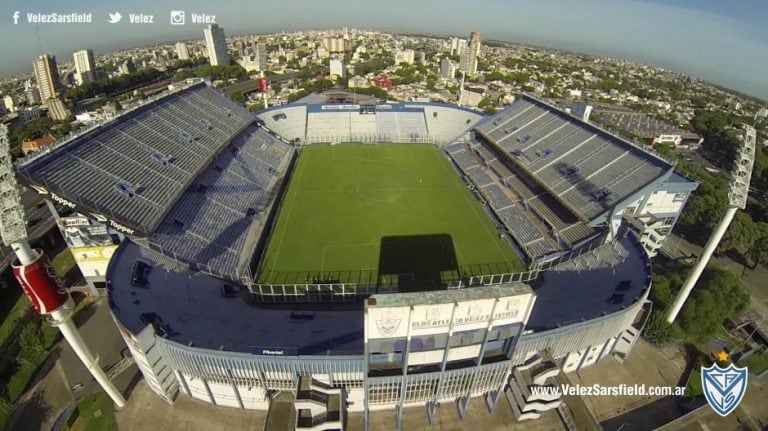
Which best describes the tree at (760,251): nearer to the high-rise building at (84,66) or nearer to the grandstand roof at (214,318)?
the grandstand roof at (214,318)

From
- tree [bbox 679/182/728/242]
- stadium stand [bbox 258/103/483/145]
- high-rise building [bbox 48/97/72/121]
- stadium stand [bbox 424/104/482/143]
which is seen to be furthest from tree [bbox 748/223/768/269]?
high-rise building [bbox 48/97/72/121]

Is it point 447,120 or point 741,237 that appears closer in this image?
point 741,237

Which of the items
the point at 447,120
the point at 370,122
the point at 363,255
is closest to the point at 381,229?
the point at 363,255

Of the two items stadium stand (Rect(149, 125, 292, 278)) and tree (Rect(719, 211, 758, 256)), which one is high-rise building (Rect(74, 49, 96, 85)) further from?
tree (Rect(719, 211, 758, 256))

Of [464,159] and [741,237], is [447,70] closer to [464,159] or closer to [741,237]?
[464,159]

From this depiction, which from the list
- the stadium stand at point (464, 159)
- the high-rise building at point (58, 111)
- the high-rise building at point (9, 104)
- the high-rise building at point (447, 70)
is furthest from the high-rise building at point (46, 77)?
the high-rise building at point (447, 70)
